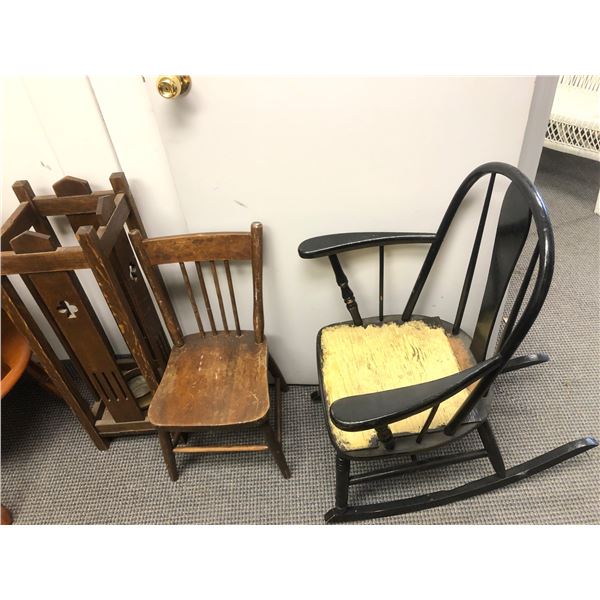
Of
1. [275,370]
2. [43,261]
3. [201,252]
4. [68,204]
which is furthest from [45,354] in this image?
[275,370]

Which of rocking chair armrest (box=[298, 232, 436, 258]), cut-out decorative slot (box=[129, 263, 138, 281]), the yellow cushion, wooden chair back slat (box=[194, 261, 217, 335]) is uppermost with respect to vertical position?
rocking chair armrest (box=[298, 232, 436, 258])

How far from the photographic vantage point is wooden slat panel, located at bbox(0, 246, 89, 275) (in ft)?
3.17

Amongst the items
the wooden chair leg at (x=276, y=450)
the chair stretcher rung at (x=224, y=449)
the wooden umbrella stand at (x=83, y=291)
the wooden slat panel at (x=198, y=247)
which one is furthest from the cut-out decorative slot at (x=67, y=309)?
the wooden chair leg at (x=276, y=450)

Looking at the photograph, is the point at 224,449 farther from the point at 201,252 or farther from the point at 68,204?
the point at 68,204

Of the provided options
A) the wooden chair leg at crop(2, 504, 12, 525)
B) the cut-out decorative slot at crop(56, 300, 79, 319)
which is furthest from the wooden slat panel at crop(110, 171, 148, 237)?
the wooden chair leg at crop(2, 504, 12, 525)

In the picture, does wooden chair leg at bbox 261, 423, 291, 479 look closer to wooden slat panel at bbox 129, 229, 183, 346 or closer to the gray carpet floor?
the gray carpet floor

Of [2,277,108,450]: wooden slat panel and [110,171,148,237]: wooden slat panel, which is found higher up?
[110,171,148,237]: wooden slat panel

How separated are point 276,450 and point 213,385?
261mm

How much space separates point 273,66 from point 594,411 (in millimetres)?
1407

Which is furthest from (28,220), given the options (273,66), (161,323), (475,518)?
(475,518)

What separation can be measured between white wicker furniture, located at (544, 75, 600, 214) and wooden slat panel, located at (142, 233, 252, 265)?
74.1 inches

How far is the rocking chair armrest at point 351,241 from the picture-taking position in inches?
41.6

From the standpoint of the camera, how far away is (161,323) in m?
1.41

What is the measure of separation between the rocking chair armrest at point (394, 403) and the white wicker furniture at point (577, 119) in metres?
1.93
